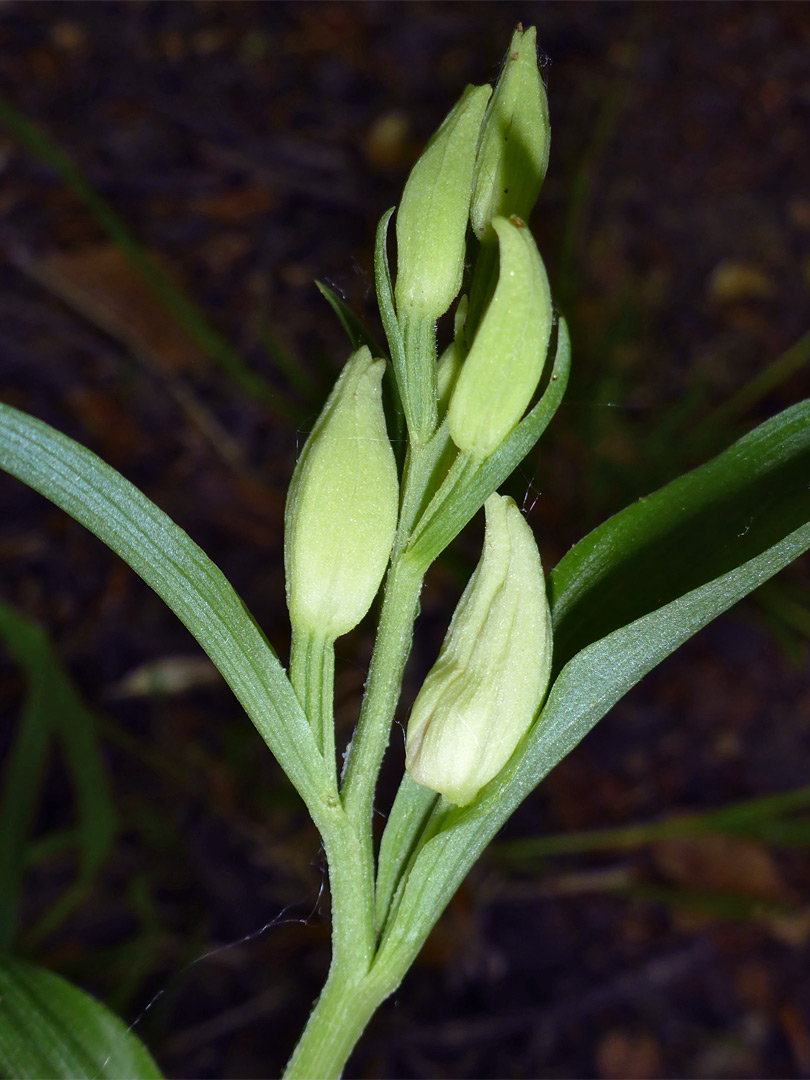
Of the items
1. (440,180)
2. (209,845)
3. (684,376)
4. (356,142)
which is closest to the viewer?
(440,180)

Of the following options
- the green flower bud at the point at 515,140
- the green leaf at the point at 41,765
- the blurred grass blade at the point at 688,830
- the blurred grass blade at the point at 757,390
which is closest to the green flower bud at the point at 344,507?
the green flower bud at the point at 515,140

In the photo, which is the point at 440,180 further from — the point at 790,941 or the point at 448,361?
the point at 790,941

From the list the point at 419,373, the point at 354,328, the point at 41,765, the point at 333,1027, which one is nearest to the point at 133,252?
the point at 41,765

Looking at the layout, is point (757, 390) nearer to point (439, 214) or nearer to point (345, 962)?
point (439, 214)

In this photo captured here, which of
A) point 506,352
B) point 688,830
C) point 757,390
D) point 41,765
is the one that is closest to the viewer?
point 506,352

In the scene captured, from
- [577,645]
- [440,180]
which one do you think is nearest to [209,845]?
[577,645]

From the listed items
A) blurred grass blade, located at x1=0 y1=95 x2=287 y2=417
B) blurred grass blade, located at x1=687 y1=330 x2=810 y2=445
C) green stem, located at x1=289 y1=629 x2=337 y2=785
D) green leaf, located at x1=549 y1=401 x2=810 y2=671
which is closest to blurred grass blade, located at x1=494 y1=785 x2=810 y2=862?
blurred grass blade, located at x1=687 y1=330 x2=810 y2=445

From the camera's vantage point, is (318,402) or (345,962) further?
(318,402)
